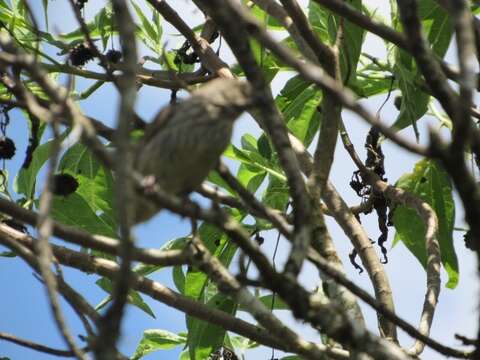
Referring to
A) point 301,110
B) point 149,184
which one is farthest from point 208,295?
point 149,184

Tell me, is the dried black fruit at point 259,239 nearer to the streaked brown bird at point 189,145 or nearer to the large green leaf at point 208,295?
the large green leaf at point 208,295

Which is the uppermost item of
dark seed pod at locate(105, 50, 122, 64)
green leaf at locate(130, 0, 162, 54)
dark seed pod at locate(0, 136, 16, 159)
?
green leaf at locate(130, 0, 162, 54)

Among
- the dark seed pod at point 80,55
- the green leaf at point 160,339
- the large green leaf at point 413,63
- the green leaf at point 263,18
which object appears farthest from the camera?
the green leaf at point 160,339

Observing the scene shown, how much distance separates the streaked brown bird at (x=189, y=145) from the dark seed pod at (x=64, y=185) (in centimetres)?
83

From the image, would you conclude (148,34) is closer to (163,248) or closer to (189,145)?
(163,248)

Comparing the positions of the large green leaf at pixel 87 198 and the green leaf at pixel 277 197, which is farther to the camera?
the green leaf at pixel 277 197

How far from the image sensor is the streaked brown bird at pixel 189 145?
3.43 m

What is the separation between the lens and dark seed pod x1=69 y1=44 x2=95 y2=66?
5.01 metres

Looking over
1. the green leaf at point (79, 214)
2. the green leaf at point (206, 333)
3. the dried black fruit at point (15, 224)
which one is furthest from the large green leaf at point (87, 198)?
the green leaf at point (206, 333)

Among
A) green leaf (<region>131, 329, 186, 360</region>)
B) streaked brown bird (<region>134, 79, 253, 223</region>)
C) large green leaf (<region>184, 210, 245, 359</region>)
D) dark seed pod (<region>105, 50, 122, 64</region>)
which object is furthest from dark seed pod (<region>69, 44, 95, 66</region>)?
green leaf (<region>131, 329, 186, 360</region>)

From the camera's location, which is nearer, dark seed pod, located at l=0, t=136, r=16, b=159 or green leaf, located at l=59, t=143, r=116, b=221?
dark seed pod, located at l=0, t=136, r=16, b=159

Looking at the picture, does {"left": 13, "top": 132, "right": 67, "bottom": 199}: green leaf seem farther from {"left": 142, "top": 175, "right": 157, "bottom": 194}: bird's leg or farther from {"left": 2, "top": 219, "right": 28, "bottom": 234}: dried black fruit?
{"left": 142, "top": 175, "right": 157, "bottom": 194}: bird's leg

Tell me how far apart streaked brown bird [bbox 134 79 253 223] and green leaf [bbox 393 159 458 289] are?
180 centimetres

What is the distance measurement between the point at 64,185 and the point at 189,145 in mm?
1193
